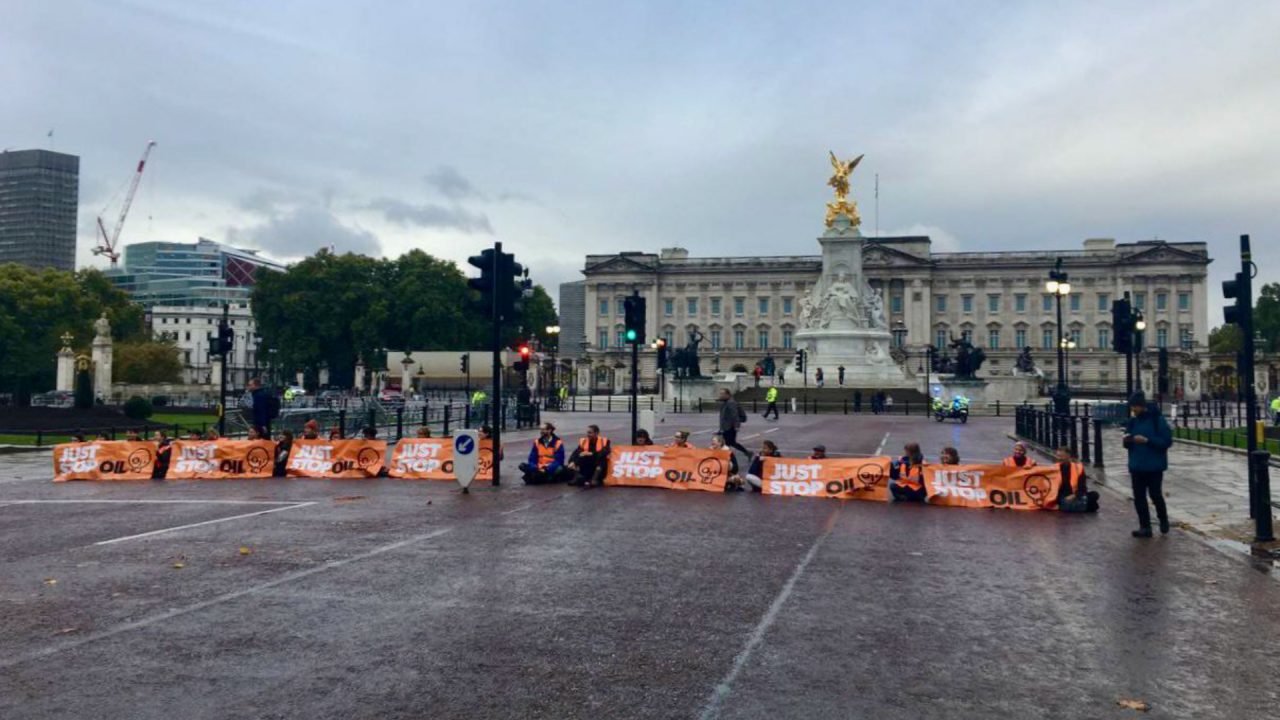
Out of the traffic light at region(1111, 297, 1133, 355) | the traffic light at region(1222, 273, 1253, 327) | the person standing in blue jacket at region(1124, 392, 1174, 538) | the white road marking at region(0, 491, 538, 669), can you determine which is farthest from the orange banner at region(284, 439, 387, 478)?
the traffic light at region(1111, 297, 1133, 355)

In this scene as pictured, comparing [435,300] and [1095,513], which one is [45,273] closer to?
[435,300]

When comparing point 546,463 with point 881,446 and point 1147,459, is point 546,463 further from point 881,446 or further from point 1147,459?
point 881,446

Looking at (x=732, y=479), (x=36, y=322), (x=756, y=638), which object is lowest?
(x=756, y=638)

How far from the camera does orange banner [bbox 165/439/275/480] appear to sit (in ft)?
61.7

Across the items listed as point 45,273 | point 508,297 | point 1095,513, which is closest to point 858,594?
point 1095,513

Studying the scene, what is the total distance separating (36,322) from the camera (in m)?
72.2

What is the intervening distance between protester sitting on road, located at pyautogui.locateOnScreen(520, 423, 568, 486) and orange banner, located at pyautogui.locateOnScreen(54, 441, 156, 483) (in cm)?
816

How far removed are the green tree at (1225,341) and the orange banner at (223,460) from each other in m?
141

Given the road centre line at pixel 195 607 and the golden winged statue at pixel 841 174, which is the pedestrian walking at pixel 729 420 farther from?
the golden winged statue at pixel 841 174

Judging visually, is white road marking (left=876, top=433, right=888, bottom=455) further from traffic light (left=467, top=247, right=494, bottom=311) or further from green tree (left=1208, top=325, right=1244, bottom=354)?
green tree (left=1208, top=325, right=1244, bottom=354)

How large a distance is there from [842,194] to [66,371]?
192 feet

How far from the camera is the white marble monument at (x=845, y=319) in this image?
73.7 meters

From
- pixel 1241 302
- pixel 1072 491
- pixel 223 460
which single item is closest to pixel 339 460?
pixel 223 460

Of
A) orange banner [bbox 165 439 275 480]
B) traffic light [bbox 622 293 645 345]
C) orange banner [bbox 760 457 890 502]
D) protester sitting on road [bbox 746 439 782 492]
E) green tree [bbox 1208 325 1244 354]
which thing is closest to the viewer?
orange banner [bbox 760 457 890 502]
